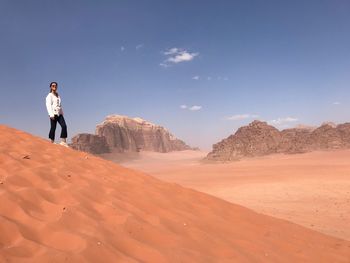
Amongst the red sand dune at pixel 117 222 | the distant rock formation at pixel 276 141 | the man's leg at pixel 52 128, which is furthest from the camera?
the distant rock formation at pixel 276 141

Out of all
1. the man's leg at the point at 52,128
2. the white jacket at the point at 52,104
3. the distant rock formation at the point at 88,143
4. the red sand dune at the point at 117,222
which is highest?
the distant rock formation at the point at 88,143

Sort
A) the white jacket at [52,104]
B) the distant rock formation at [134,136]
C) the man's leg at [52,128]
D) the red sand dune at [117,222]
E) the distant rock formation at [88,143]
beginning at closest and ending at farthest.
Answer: the red sand dune at [117,222]
the white jacket at [52,104]
the man's leg at [52,128]
the distant rock formation at [88,143]
the distant rock formation at [134,136]

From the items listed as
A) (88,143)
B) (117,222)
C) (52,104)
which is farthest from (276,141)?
(117,222)

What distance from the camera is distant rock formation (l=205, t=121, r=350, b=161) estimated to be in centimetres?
4631

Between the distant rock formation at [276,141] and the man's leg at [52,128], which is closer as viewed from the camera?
the man's leg at [52,128]

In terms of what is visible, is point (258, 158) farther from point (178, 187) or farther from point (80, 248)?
point (80, 248)

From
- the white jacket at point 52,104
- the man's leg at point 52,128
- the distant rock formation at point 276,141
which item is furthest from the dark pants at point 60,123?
the distant rock formation at point 276,141

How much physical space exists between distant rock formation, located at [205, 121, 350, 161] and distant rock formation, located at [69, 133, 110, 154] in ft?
99.3

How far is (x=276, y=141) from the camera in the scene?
157ft

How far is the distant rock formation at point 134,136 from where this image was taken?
284ft

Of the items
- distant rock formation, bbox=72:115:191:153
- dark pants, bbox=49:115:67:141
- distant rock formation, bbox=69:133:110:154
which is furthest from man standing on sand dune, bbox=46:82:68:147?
distant rock formation, bbox=72:115:191:153

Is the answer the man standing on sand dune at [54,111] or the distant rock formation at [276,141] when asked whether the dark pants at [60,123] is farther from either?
the distant rock formation at [276,141]

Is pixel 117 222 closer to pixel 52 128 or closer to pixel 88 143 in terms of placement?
pixel 52 128

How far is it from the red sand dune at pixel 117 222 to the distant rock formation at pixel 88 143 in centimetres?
6474
